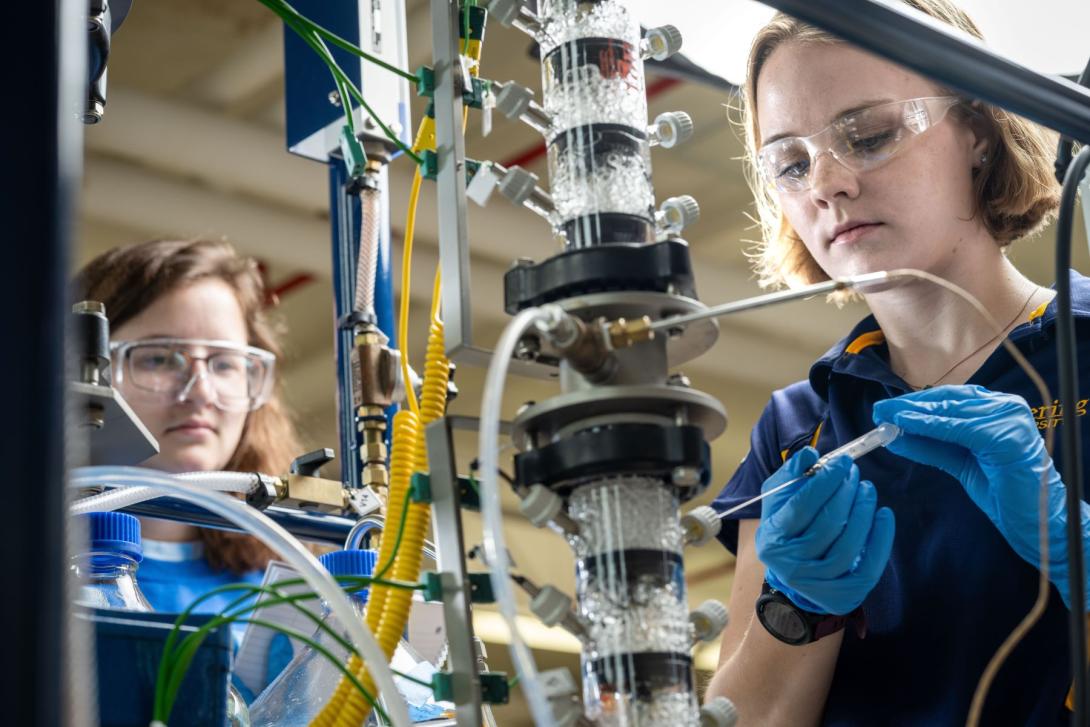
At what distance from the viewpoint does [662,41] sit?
2.95 ft

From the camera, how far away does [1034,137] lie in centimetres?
168

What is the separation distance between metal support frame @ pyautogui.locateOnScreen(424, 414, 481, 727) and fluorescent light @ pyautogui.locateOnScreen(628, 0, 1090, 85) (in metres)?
1.18

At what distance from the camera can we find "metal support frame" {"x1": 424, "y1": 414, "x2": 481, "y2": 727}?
75cm

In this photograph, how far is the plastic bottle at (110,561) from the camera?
0.95 m

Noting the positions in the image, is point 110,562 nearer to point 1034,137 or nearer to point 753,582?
point 753,582

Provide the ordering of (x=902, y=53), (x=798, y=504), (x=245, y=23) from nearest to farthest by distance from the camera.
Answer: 1. (x=902, y=53)
2. (x=798, y=504)
3. (x=245, y=23)

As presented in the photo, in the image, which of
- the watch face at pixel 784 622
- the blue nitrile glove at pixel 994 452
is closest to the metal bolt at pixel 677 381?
the blue nitrile glove at pixel 994 452

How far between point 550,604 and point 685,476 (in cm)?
11

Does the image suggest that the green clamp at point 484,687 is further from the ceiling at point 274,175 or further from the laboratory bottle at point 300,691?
the ceiling at point 274,175

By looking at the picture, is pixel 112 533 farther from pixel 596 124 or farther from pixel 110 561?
pixel 596 124

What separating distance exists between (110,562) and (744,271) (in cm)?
430

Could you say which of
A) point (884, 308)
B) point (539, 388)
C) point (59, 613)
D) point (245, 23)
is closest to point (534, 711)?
point (59, 613)

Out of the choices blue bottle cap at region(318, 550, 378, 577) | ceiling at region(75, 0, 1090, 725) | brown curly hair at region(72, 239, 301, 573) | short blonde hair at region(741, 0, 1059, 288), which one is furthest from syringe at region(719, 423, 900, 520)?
ceiling at region(75, 0, 1090, 725)

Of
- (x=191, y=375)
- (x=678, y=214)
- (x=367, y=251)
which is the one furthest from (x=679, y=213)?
(x=191, y=375)
